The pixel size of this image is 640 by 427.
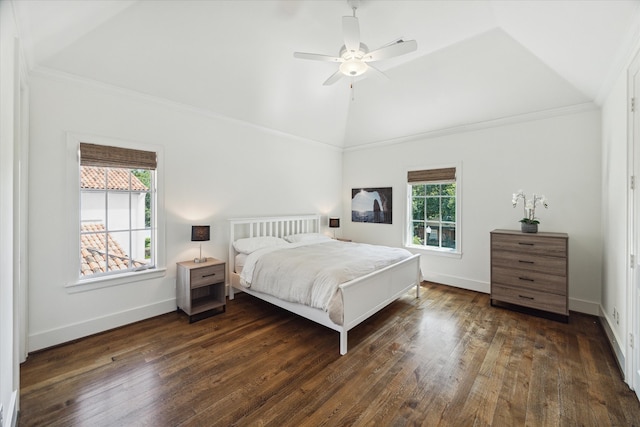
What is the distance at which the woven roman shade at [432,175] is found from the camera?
4.52 m

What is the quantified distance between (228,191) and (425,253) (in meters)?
3.54

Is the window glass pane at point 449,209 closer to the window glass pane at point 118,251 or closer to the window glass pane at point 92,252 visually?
the window glass pane at point 118,251

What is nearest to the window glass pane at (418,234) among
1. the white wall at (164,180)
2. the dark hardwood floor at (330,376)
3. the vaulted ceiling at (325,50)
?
the vaulted ceiling at (325,50)

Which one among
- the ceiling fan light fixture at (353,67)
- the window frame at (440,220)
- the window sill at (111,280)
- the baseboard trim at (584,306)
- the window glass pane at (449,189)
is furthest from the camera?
the window glass pane at (449,189)

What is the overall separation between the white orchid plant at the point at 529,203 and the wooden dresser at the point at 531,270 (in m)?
0.27

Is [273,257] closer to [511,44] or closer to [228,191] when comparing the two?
[228,191]

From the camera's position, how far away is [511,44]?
123 inches

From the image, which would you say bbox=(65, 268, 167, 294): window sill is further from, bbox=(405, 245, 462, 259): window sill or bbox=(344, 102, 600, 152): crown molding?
bbox=(344, 102, 600, 152): crown molding

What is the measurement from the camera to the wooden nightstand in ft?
10.6

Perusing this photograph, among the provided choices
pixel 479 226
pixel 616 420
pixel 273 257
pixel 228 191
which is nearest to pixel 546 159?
pixel 479 226

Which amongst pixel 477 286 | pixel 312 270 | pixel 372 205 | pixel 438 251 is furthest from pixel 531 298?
pixel 372 205

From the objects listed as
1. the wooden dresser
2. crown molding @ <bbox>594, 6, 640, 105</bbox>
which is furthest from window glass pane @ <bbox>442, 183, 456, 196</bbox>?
crown molding @ <bbox>594, 6, 640, 105</bbox>

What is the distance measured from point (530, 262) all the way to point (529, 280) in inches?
9.0

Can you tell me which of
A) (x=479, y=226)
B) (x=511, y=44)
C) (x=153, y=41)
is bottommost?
(x=479, y=226)
